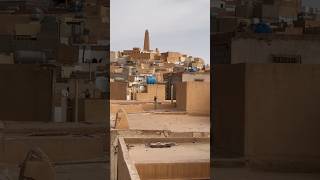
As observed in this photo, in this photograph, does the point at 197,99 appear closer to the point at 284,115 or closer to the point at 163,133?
the point at 163,133

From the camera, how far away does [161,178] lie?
5.70 meters

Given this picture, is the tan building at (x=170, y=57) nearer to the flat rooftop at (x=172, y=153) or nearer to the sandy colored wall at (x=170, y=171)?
the flat rooftop at (x=172, y=153)

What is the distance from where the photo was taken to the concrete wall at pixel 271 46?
415 cm

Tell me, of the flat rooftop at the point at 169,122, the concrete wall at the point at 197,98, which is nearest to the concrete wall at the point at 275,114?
the flat rooftop at the point at 169,122

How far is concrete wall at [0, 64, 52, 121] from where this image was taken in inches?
152

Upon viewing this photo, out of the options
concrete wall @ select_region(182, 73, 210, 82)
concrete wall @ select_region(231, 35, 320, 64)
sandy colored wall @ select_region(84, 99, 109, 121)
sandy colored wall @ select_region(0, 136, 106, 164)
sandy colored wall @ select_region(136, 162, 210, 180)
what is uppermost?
concrete wall @ select_region(231, 35, 320, 64)

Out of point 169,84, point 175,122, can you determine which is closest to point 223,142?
point 175,122

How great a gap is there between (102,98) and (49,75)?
0.49 m

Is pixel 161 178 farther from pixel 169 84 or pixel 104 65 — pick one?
pixel 169 84

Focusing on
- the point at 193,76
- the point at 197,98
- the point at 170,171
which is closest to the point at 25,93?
the point at 170,171

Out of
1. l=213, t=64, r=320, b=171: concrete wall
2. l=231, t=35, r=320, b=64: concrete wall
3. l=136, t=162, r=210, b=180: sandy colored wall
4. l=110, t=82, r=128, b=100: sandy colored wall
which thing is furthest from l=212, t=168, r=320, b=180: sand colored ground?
l=110, t=82, r=128, b=100: sandy colored wall

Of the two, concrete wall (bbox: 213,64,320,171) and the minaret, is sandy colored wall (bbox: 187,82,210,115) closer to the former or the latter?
concrete wall (bbox: 213,64,320,171)

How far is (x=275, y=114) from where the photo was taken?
4.38m

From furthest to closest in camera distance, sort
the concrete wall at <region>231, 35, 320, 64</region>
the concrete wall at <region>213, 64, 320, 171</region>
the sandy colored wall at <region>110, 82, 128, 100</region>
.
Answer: the sandy colored wall at <region>110, 82, 128, 100</region> → the concrete wall at <region>213, 64, 320, 171</region> → the concrete wall at <region>231, 35, 320, 64</region>
